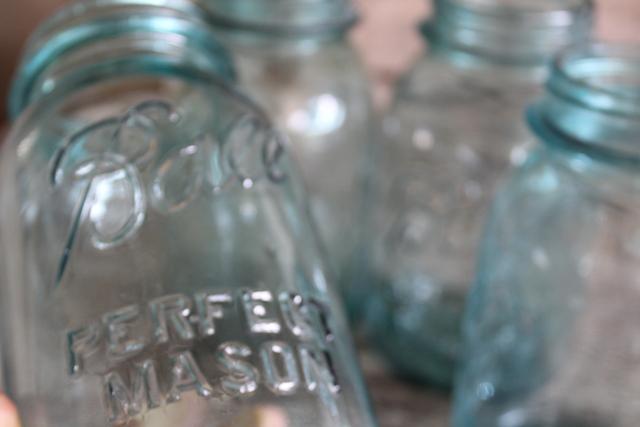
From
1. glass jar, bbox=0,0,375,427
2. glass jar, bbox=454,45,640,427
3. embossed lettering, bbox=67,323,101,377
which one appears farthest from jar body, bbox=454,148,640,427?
embossed lettering, bbox=67,323,101,377

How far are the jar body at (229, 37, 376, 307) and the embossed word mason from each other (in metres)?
0.19

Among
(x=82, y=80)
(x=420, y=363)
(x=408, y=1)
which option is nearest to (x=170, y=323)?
(x=82, y=80)

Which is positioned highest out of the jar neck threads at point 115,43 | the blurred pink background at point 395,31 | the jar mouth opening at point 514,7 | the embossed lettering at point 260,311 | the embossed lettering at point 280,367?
the jar neck threads at point 115,43

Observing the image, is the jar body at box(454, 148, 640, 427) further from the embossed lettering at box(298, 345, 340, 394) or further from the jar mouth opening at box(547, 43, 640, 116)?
the embossed lettering at box(298, 345, 340, 394)

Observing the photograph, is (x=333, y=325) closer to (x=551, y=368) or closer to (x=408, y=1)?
(x=551, y=368)

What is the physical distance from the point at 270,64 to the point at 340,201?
0.12 m

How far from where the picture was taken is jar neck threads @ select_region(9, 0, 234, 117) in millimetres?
379

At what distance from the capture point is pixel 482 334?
0.46 metres

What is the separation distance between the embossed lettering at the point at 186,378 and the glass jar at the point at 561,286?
20 centimetres

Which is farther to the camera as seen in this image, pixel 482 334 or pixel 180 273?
pixel 482 334

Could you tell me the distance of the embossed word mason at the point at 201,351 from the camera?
29cm

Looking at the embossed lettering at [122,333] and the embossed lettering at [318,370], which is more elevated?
the embossed lettering at [122,333]

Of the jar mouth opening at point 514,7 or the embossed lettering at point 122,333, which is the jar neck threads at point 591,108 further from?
the embossed lettering at point 122,333

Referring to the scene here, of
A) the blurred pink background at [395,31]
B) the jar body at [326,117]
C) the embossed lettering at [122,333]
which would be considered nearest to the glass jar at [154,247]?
the embossed lettering at [122,333]
